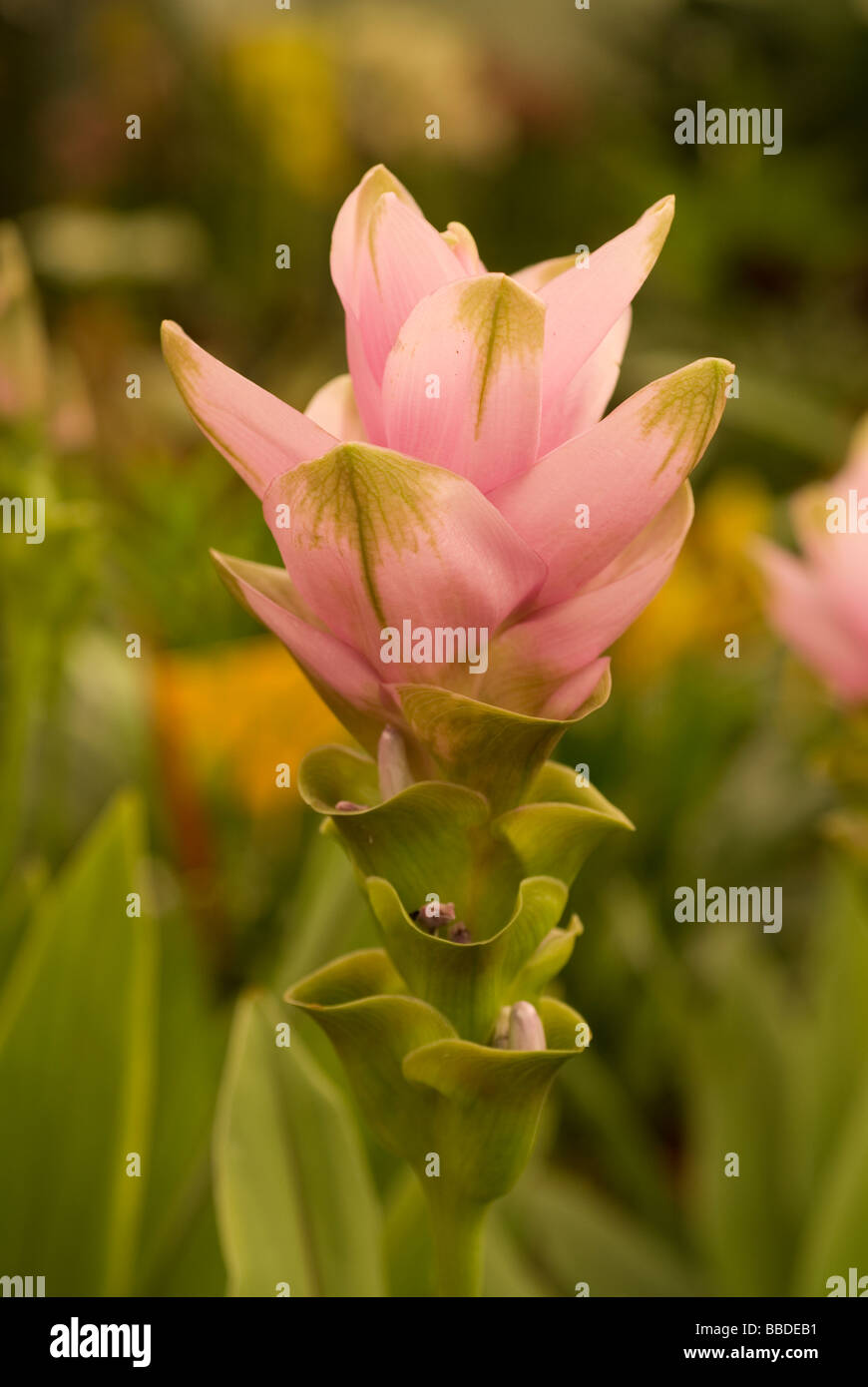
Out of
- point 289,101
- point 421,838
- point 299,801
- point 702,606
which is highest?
point 289,101

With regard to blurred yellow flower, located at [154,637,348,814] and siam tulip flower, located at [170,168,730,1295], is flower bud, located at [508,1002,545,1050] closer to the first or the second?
siam tulip flower, located at [170,168,730,1295]

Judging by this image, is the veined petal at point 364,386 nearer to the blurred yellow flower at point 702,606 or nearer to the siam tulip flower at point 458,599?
the siam tulip flower at point 458,599

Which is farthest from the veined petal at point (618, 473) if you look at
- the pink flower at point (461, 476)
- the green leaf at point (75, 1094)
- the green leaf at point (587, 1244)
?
the green leaf at point (587, 1244)

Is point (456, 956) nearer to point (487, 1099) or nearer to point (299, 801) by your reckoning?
point (487, 1099)

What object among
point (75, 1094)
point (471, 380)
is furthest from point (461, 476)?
point (75, 1094)

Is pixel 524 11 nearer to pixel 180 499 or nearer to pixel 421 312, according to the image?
pixel 180 499

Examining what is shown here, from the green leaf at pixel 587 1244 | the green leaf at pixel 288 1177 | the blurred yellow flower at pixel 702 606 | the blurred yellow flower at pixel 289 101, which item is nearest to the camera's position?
the green leaf at pixel 288 1177
